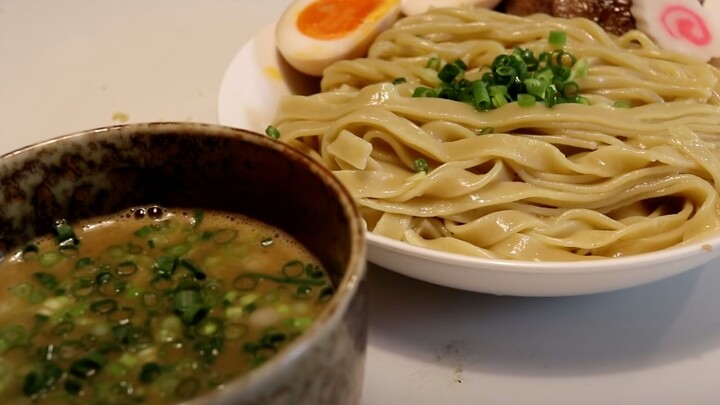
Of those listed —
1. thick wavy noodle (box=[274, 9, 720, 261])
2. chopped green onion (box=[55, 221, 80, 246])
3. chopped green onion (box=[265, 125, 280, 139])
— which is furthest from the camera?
chopped green onion (box=[265, 125, 280, 139])

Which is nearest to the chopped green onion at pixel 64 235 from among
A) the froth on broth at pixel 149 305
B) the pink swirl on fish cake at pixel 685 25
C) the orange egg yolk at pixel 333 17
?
the froth on broth at pixel 149 305

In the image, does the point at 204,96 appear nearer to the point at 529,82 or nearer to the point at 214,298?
the point at 529,82

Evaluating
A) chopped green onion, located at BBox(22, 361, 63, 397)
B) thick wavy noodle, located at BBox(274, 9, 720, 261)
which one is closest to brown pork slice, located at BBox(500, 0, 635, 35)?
thick wavy noodle, located at BBox(274, 9, 720, 261)

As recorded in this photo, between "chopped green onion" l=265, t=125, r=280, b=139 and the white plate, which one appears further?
"chopped green onion" l=265, t=125, r=280, b=139

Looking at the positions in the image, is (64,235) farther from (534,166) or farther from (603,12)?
(603,12)

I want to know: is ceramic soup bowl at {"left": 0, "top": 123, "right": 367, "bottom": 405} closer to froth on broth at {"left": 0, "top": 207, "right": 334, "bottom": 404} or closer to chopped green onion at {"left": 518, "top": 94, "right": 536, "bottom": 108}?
froth on broth at {"left": 0, "top": 207, "right": 334, "bottom": 404}

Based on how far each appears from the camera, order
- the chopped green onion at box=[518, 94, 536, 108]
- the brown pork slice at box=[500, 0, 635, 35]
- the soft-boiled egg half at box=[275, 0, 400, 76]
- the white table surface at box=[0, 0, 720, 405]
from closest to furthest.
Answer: the white table surface at box=[0, 0, 720, 405] < the chopped green onion at box=[518, 94, 536, 108] < the soft-boiled egg half at box=[275, 0, 400, 76] < the brown pork slice at box=[500, 0, 635, 35]

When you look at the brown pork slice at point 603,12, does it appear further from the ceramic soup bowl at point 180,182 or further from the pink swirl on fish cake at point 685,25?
the ceramic soup bowl at point 180,182

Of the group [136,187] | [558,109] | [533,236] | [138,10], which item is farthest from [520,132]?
[138,10]
